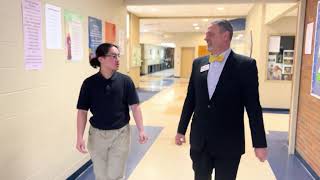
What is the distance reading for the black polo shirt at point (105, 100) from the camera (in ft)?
7.46

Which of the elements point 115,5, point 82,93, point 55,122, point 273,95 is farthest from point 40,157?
point 273,95

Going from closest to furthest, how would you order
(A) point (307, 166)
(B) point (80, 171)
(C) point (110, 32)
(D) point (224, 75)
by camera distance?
(D) point (224, 75)
(B) point (80, 171)
(A) point (307, 166)
(C) point (110, 32)

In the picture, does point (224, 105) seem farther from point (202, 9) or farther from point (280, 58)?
point (202, 9)

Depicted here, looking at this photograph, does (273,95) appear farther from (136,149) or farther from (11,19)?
(11,19)

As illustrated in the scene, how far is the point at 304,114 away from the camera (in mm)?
4004

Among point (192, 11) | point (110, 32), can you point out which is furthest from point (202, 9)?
point (110, 32)

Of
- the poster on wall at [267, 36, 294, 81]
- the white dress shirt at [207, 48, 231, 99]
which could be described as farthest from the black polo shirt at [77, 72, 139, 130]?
the poster on wall at [267, 36, 294, 81]

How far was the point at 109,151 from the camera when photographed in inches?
92.9

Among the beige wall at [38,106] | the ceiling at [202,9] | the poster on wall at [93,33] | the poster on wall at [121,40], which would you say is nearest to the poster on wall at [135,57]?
the ceiling at [202,9]

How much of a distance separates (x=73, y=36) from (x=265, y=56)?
5.73m

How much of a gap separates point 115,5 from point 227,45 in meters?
2.74

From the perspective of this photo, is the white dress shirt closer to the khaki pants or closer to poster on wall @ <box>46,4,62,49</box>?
the khaki pants

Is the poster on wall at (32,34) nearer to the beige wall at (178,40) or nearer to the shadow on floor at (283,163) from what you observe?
the shadow on floor at (283,163)

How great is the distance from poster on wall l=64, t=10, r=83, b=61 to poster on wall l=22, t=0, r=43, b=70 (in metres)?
0.49
